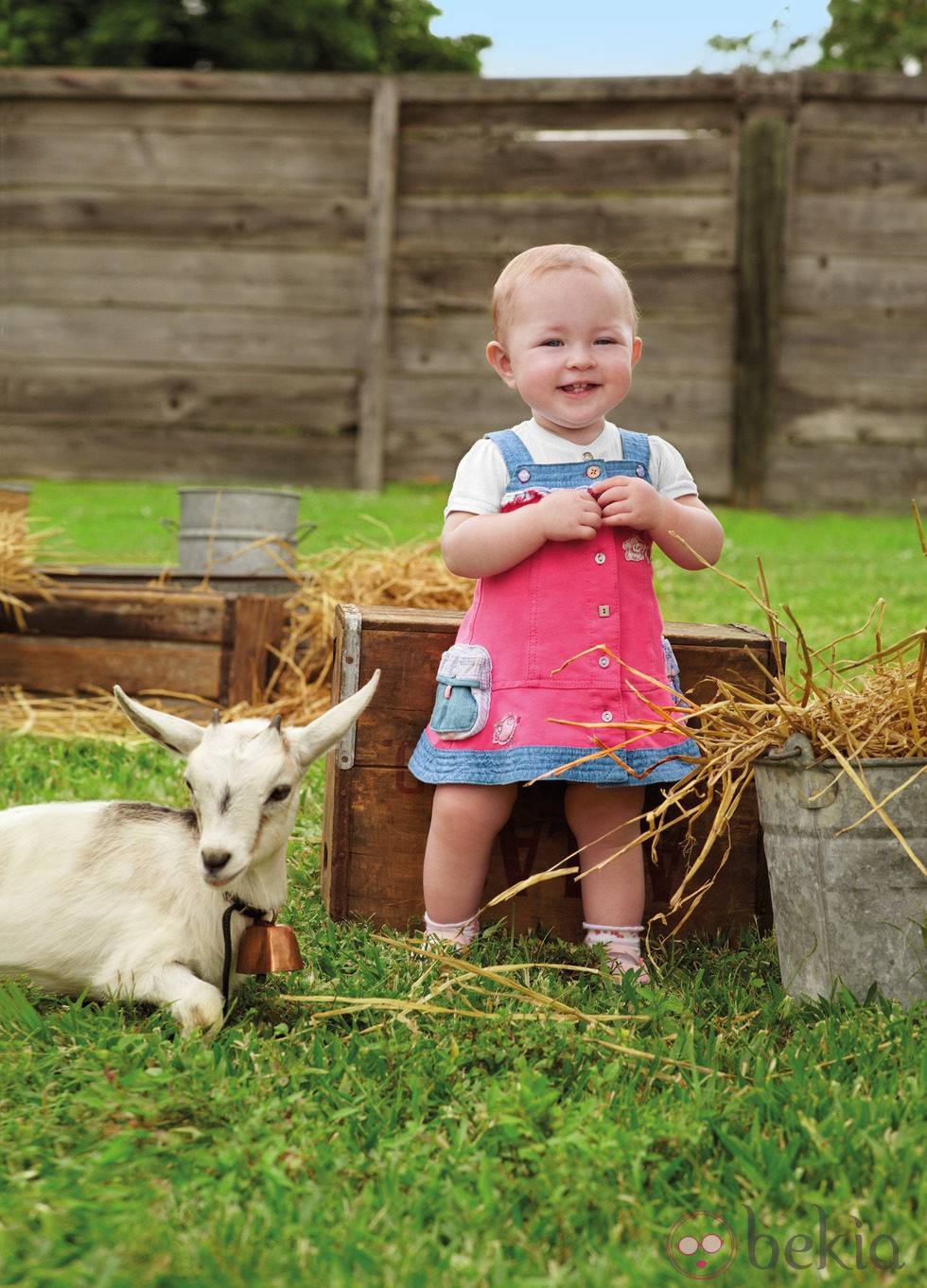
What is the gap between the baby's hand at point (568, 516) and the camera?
2561 millimetres

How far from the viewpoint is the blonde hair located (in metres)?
2.64

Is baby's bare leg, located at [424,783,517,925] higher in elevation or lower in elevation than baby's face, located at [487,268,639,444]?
lower

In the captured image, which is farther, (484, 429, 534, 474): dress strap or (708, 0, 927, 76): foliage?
(708, 0, 927, 76): foliage

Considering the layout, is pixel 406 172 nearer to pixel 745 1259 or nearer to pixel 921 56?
pixel 745 1259

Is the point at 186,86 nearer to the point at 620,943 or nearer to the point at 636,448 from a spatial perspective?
the point at 636,448

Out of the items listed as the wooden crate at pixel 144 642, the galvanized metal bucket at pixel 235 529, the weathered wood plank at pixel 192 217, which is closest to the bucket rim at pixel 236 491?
the galvanized metal bucket at pixel 235 529

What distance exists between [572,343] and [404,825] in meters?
1.10

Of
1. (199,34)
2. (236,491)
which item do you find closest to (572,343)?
(236,491)

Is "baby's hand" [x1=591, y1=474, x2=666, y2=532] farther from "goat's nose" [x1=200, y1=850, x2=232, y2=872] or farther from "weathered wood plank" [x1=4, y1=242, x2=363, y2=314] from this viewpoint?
"weathered wood plank" [x1=4, y1=242, x2=363, y2=314]

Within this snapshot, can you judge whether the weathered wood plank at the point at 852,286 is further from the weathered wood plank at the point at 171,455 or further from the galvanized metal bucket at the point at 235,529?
the galvanized metal bucket at the point at 235,529

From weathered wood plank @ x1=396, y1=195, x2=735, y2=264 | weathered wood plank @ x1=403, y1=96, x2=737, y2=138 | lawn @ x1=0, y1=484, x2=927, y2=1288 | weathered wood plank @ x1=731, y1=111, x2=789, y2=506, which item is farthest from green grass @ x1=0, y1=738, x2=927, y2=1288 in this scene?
weathered wood plank @ x1=403, y1=96, x2=737, y2=138

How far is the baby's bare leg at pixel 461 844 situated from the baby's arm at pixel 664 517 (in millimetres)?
593

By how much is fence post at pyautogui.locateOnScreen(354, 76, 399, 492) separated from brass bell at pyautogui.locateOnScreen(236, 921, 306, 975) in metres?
7.14

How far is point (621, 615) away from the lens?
105 inches
